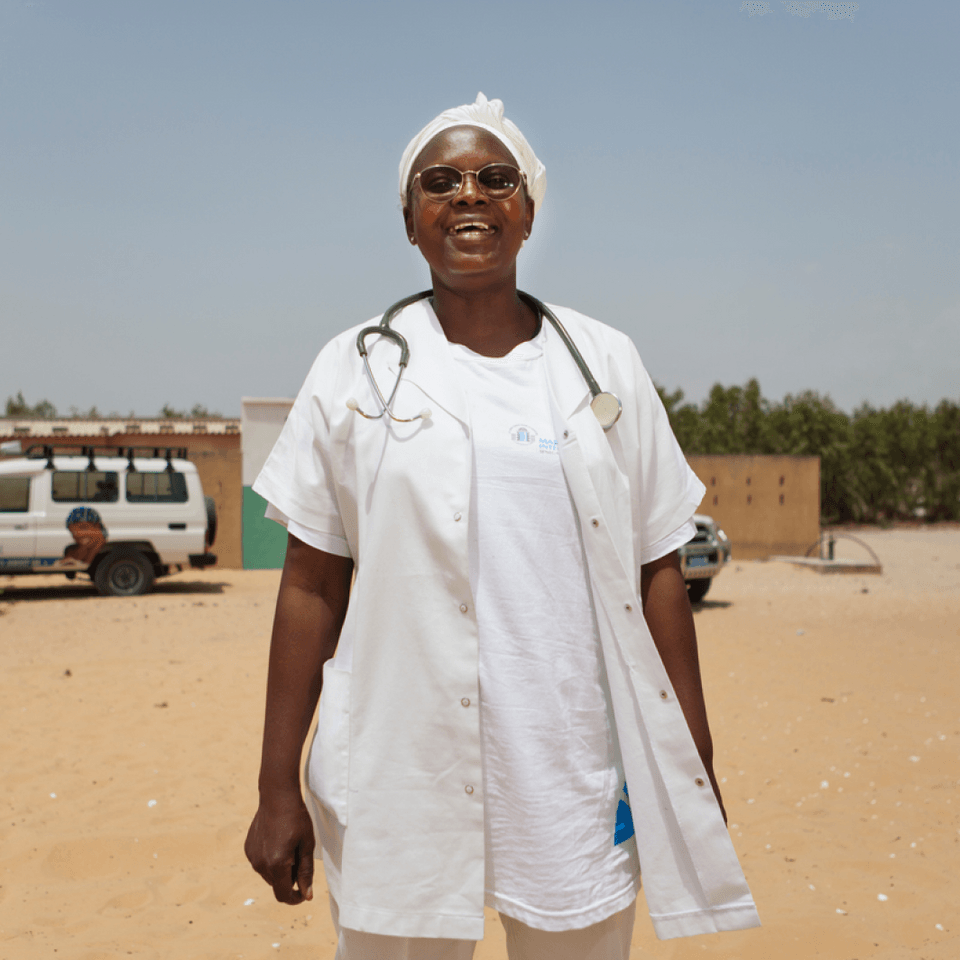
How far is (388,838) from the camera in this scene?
57.7 inches

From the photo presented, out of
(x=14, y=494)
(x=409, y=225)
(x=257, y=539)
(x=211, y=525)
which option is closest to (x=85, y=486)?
(x=14, y=494)

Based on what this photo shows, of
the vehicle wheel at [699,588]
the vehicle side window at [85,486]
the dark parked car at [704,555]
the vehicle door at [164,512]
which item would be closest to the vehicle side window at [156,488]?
the vehicle door at [164,512]

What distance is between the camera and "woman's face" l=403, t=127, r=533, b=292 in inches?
65.1

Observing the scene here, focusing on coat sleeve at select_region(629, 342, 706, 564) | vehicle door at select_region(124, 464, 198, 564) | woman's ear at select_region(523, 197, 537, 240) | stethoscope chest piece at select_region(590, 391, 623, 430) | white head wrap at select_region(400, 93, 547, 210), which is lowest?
vehicle door at select_region(124, 464, 198, 564)

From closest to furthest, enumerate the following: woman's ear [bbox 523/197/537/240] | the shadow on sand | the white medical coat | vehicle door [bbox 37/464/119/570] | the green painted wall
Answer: the white medical coat, woman's ear [bbox 523/197/537/240], vehicle door [bbox 37/464/119/570], the shadow on sand, the green painted wall

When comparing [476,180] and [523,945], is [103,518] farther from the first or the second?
[523,945]

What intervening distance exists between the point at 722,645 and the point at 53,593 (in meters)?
10.1

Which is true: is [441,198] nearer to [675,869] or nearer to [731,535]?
[675,869]

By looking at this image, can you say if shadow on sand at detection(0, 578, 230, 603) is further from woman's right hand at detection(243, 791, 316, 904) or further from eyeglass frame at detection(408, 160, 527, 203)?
eyeglass frame at detection(408, 160, 527, 203)

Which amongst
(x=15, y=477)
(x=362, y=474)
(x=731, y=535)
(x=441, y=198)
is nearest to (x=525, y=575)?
(x=362, y=474)

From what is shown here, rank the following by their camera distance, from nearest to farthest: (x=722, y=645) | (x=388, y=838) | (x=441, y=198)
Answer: (x=388, y=838) → (x=441, y=198) → (x=722, y=645)

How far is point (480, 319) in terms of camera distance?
172 cm

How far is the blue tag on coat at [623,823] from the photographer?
153cm

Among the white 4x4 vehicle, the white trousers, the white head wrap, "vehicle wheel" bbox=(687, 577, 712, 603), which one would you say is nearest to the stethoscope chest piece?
the white head wrap
